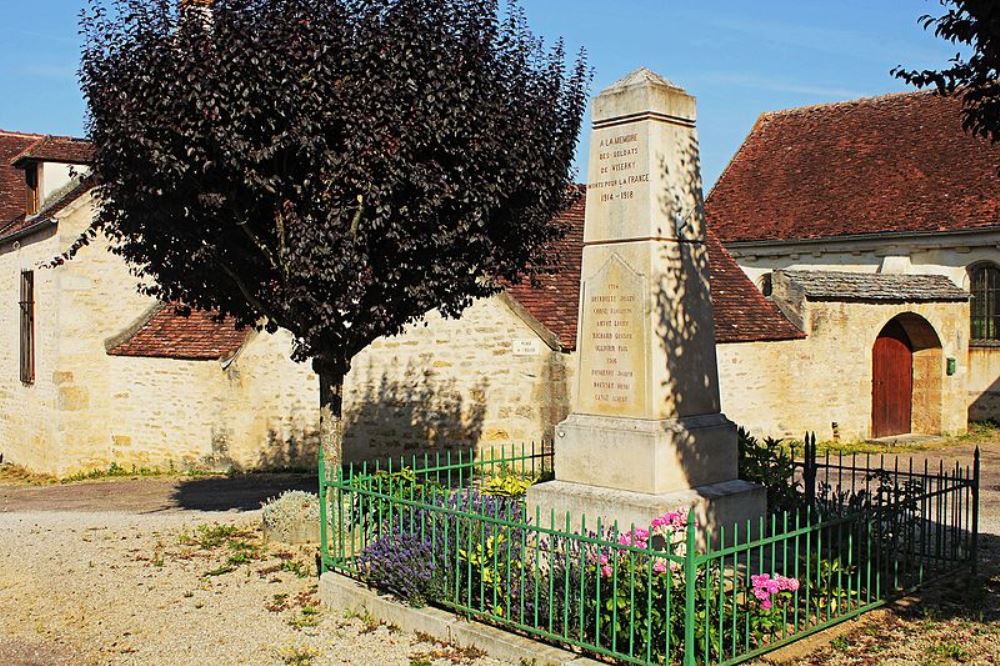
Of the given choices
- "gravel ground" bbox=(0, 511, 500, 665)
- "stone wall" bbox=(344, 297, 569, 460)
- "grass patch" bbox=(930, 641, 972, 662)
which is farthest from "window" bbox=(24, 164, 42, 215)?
"grass patch" bbox=(930, 641, 972, 662)

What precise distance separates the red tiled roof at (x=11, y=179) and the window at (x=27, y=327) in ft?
8.51

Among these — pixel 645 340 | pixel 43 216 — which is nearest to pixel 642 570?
pixel 645 340

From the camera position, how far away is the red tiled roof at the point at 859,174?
20.1 metres

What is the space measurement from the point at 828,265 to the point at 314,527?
15092 millimetres

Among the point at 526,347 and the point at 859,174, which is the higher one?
the point at 859,174

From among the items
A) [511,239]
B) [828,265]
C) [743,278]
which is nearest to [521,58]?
[511,239]

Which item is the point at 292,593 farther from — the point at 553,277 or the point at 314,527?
the point at 553,277

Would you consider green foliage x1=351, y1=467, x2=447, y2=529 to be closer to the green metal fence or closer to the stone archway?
the green metal fence

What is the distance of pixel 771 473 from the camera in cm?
865

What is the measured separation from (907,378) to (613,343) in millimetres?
14362

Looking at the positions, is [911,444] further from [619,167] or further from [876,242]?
[619,167]

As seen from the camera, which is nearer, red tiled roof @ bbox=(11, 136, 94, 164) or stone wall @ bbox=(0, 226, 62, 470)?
stone wall @ bbox=(0, 226, 62, 470)

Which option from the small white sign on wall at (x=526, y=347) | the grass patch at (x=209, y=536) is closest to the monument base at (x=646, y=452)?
the grass patch at (x=209, y=536)

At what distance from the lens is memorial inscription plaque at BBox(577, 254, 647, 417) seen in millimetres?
6754
